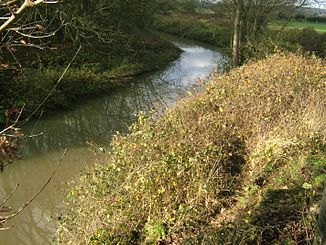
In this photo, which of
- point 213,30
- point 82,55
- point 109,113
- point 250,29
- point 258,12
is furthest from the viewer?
point 213,30

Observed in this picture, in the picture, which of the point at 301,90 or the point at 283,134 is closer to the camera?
the point at 283,134

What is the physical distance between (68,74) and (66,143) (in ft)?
17.3

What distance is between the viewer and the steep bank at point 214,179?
5906mm

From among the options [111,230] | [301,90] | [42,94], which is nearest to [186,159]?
[111,230]

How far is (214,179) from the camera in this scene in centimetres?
681

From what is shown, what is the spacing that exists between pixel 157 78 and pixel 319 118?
1691 cm

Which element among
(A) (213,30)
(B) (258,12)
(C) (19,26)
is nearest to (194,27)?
(A) (213,30)

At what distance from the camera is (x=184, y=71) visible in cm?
2659

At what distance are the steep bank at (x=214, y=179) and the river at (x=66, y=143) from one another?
146 centimetres

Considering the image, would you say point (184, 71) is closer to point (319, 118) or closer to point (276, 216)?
point (319, 118)

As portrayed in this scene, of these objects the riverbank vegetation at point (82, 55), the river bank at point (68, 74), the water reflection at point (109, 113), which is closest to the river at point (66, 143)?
the water reflection at point (109, 113)

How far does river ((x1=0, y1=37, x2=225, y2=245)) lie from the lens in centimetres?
880

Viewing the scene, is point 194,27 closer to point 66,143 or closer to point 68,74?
point 68,74

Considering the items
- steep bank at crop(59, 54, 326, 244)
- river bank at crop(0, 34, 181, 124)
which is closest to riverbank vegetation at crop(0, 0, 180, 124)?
river bank at crop(0, 34, 181, 124)
